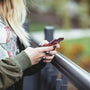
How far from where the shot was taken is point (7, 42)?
1651mm

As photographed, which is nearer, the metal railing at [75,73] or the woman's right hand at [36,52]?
the metal railing at [75,73]

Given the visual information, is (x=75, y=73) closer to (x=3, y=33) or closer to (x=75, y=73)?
(x=75, y=73)

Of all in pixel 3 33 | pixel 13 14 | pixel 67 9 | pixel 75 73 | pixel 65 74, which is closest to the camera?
pixel 75 73

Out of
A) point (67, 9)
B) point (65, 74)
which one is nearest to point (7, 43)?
point (65, 74)

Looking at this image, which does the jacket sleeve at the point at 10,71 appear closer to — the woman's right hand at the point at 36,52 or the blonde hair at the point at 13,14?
the woman's right hand at the point at 36,52

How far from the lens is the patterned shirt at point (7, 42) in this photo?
161 cm

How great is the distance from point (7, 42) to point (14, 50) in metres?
0.09

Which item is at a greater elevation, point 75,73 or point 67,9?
point 75,73

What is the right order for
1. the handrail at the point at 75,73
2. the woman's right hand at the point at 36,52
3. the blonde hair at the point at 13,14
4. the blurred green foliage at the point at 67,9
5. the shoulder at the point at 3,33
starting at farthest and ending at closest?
the blurred green foliage at the point at 67,9
the blonde hair at the point at 13,14
the shoulder at the point at 3,33
the woman's right hand at the point at 36,52
the handrail at the point at 75,73

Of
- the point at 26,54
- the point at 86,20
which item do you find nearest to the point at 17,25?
the point at 26,54

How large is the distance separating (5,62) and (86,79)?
1.64 ft

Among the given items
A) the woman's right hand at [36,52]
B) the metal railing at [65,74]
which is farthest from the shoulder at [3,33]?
the metal railing at [65,74]

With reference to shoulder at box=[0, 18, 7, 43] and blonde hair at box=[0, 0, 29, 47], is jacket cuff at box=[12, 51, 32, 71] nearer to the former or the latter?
shoulder at box=[0, 18, 7, 43]

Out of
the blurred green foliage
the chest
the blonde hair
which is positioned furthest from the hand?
the blurred green foliage
